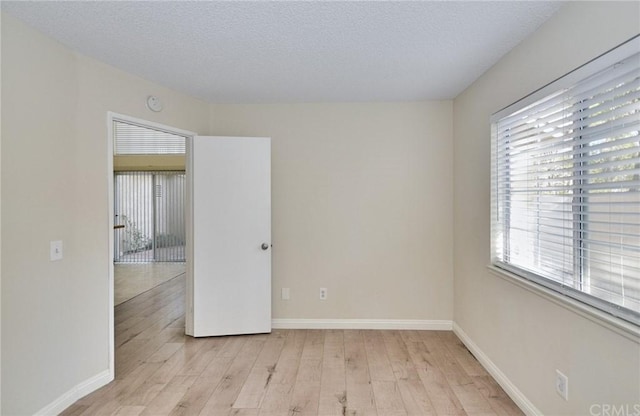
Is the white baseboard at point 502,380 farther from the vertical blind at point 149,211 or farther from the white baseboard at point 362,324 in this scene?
the vertical blind at point 149,211

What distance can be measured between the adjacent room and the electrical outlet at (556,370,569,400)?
A: 0.02 m

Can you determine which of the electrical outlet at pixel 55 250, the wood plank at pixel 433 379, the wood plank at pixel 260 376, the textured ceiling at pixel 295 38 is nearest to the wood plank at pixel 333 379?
the wood plank at pixel 260 376

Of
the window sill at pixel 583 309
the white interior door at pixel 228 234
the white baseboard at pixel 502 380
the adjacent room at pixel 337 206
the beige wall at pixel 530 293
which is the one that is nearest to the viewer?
→ the window sill at pixel 583 309

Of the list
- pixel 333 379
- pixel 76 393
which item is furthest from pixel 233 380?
pixel 76 393

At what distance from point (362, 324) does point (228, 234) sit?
67.2 inches

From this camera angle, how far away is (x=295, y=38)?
2.07 m

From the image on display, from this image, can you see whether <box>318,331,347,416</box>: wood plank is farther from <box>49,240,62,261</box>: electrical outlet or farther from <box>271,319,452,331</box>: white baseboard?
<box>49,240,62,261</box>: electrical outlet

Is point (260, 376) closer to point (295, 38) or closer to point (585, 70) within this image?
point (295, 38)

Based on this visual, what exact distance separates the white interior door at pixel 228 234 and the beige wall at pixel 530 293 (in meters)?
1.94

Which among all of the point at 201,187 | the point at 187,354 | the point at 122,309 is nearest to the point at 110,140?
the point at 201,187

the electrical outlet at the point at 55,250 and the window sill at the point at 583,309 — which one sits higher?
the electrical outlet at the point at 55,250

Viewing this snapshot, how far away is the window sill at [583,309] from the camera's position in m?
1.33

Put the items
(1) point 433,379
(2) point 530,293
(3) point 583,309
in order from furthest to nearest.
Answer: (1) point 433,379, (2) point 530,293, (3) point 583,309

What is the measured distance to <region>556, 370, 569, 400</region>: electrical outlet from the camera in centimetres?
171
